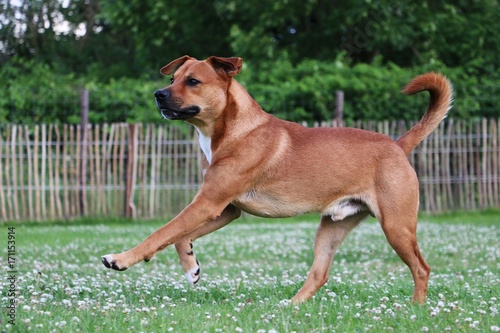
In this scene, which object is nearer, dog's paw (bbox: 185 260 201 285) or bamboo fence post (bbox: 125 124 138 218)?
dog's paw (bbox: 185 260 201 285)

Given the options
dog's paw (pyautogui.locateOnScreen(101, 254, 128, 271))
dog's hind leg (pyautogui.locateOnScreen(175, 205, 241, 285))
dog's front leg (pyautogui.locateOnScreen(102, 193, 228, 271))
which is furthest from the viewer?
dog's hind leg (pyautogui.locateOnScreen(175, 205, 241, 285))

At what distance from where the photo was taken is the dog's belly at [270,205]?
6.07 metres

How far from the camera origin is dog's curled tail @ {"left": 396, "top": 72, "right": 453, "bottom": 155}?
261 inches

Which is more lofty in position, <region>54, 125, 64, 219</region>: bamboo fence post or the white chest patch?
the white chest patch

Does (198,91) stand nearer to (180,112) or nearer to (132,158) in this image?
(180,112)

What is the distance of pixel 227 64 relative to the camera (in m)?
6.11

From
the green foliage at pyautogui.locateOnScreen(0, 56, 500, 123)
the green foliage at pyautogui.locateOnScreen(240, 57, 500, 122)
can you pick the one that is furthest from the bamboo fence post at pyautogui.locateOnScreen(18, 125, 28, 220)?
the green foliage at pyautogui.locateOnScreen(240, 57, 500, 122)

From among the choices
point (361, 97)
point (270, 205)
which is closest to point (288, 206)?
point (270, 205)

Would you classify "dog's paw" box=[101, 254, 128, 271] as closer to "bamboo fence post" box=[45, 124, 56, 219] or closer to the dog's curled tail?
the dog's curled tail

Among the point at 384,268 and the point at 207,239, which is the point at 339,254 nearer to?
the point at 384,268

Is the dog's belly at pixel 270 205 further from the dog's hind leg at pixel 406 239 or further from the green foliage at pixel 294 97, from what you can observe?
the green foliage at pixel 294 97

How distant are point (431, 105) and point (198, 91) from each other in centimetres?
216

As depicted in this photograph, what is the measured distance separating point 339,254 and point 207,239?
131 inches

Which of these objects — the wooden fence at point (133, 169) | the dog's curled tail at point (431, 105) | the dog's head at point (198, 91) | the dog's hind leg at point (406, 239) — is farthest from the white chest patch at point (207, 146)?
the wooden fence at point (133, 169)
